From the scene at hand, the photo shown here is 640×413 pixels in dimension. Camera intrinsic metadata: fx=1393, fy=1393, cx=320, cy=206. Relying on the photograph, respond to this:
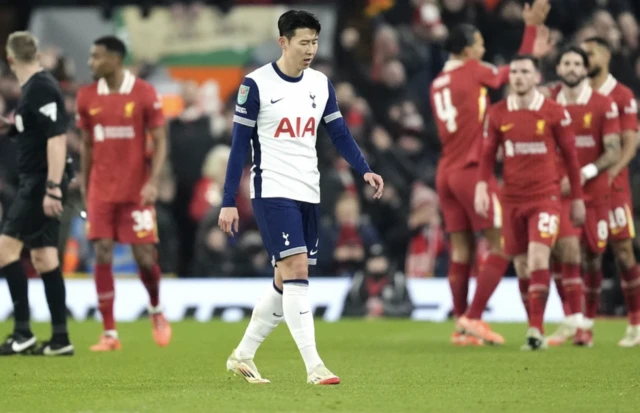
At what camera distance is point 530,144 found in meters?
12.2

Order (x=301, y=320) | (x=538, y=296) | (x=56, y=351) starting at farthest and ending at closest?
(x=538, y=296)
(x=56, y=351)
(x=301, y=320)

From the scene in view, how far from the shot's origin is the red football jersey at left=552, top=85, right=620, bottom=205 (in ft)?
42.4

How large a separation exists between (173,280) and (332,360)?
22.7ft

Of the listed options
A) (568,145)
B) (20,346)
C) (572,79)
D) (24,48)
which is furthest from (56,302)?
(572,79)

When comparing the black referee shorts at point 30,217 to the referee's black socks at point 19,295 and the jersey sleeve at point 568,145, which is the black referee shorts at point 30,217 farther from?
the jersey sleeve at point 568,145

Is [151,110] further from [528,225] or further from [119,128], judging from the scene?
[528,225]

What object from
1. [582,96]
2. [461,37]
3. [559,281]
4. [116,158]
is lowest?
[559,281]

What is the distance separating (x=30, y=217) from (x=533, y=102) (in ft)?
14.6

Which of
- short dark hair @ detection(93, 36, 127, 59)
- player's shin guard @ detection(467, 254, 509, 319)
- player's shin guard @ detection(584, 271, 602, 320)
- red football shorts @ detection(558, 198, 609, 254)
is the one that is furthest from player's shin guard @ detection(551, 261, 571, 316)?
short dark hair @ detection(93, 36, 127, 59)

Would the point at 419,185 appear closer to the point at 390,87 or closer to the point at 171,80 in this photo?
the point at 390,87

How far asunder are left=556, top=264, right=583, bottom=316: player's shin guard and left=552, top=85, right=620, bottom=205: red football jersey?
0.72m

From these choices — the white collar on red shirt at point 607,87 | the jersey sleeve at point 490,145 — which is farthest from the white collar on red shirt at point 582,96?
the jersey sleeve at point 490,145

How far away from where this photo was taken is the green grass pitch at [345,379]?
25.5ft

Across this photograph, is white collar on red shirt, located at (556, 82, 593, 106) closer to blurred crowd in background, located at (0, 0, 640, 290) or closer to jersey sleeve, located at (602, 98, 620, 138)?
jersey sleeve, located at (602, 98, 620, 138)
